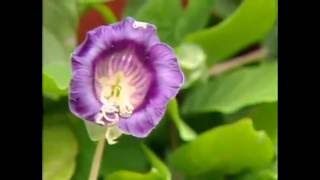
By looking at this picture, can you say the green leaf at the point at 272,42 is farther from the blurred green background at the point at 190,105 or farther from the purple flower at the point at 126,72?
the purple flower at the point at 126,72

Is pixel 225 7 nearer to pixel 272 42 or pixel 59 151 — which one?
pixel 272 42

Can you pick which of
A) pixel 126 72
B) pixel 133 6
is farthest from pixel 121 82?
pixel 133 6

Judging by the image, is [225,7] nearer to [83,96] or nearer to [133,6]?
[133,6]

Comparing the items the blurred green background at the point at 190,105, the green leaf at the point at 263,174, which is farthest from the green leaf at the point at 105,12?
the green leaf at the point at 263,174

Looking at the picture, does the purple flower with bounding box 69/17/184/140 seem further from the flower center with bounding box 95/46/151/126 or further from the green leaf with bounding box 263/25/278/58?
the green leaf with bounding box 263/25/278/58

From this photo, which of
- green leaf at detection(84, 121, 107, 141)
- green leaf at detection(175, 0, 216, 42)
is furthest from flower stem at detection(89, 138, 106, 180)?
green leaf at detection(175, 0, 216, 42)

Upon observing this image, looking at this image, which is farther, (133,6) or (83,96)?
(133,6)
